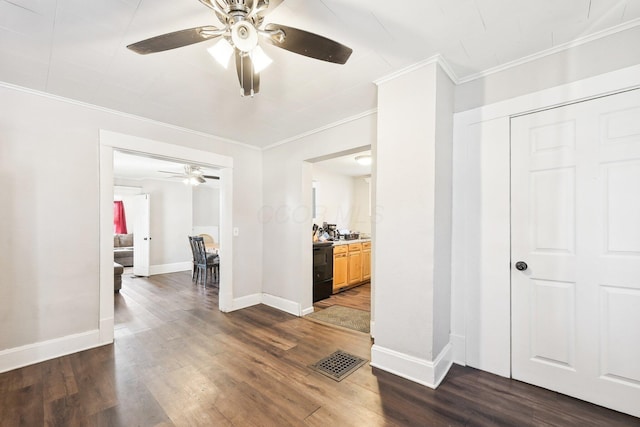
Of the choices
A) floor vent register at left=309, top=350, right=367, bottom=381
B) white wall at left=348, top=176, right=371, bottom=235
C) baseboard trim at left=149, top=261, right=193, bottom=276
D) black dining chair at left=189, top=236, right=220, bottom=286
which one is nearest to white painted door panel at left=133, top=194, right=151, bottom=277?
baseboard trim at left=149, top=261, right=193, bottom=276

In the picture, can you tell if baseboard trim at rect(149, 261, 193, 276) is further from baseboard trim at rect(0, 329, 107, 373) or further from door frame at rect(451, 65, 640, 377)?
door frame at rect(451, 65, 640, 377)

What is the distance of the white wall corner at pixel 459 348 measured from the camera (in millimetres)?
2338

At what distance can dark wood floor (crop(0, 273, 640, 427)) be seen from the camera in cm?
173

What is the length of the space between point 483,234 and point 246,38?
2.21 m

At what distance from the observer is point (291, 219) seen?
12.6 ft

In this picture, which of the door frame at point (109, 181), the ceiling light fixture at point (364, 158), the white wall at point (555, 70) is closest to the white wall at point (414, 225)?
the white wall at point (555, 70)

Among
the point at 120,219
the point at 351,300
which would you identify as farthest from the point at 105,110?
the point at 120,219

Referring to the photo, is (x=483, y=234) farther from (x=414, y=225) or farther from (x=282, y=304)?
(x=282, y=304)

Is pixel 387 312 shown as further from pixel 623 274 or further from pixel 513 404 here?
pixel 623 274

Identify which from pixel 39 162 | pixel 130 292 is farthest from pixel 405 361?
pixel 130 292

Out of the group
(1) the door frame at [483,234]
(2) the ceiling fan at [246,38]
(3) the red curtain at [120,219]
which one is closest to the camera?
(2) the ceiling fan at [246,38]

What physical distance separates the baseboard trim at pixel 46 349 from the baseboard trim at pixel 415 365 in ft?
9.15

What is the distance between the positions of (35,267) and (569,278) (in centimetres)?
440

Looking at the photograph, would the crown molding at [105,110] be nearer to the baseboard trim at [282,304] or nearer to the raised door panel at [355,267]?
the baseboard trim at [282,304]
